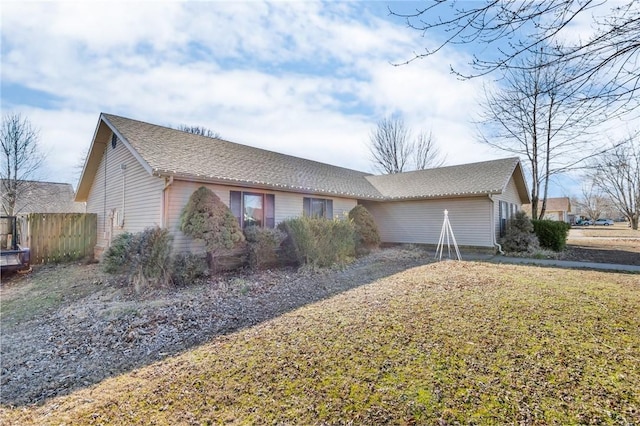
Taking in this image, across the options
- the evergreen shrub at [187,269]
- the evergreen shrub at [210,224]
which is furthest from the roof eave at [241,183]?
the evergreen shrub at [187,269]

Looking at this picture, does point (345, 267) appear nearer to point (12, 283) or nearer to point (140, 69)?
point (140, 69)

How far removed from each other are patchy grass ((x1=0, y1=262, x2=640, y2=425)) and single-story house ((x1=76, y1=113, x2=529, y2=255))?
6153mm

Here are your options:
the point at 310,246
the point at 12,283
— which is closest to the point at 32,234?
the point at 12,283

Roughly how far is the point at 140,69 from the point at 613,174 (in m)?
35.5

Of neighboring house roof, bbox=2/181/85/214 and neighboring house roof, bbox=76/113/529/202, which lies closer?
neighboring house roof, bbox=76/113/529/202

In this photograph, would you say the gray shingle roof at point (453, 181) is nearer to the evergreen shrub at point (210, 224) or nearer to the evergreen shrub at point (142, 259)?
the evergreen shrub at point (210, 224)

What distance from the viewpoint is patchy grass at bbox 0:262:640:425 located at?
251 cm

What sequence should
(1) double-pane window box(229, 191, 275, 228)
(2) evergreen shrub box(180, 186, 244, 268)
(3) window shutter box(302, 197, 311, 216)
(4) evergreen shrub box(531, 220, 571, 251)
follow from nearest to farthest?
(2) evergreen shrub box(180, 186, 244, 268), (1) double-pane window box(229, 191, 275, 228), (3) window shutter box(302, 197, 311, 216), (4) evergreen shrub box(531, 220, 571, 251)

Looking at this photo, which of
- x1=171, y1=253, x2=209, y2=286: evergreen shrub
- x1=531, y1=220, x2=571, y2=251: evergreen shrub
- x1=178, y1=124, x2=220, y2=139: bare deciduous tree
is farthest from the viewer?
x1=178, y1=124, x2=220, y2=139: bare deciduous tree

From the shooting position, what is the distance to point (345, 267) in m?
9.77

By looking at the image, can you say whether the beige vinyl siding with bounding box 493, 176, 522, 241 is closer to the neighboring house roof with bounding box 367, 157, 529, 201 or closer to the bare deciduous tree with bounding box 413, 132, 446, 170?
the neighboring house roof with bounding box 367, 157, 529, 201

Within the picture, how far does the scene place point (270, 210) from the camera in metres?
11.5

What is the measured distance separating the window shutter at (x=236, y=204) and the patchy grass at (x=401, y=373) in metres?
6.05

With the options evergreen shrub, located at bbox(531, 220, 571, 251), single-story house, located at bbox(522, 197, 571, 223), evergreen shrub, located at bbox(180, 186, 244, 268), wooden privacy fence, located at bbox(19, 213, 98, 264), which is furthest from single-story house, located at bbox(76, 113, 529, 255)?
single-story house, located at bbox(522, 197, 571, 223)
